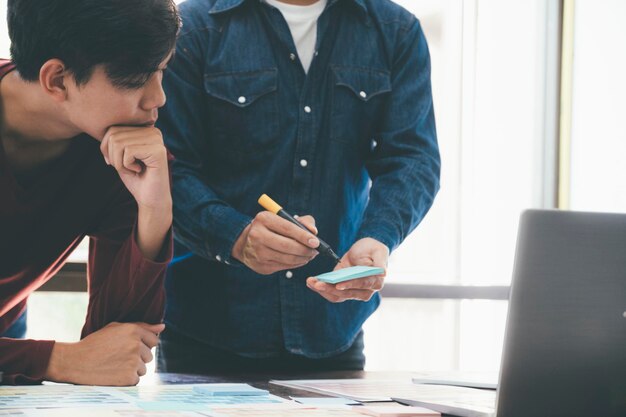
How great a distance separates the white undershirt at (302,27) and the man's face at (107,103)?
1.58ft

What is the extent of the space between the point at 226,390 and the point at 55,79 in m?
0.60

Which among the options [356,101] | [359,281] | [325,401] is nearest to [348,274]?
[359,281]

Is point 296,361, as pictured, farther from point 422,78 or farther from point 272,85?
point 422,78

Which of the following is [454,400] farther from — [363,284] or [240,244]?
[240,244]

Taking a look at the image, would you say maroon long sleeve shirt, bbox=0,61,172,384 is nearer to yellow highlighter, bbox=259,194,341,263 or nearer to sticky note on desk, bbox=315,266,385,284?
yellow highlighter, bbox=259,194,341,263

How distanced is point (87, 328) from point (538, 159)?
7.80 feet

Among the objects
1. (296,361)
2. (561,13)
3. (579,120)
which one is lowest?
(296,361)

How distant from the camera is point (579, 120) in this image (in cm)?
329

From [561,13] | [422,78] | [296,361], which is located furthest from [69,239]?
[561,13]

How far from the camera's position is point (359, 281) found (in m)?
1.42

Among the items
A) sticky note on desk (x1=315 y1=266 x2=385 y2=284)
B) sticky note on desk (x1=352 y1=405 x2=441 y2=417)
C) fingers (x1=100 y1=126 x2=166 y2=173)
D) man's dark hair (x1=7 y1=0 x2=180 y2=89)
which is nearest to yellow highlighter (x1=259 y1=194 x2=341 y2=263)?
sticky note on desk (x1=315 y1=266 x2=385 y2=284)

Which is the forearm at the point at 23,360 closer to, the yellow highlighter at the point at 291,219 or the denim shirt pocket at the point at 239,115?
Answer: the yellow highlighter at the point at 291,219

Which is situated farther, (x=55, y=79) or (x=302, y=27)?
(x=302, y=27)

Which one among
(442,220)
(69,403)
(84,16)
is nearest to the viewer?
(69,403)
